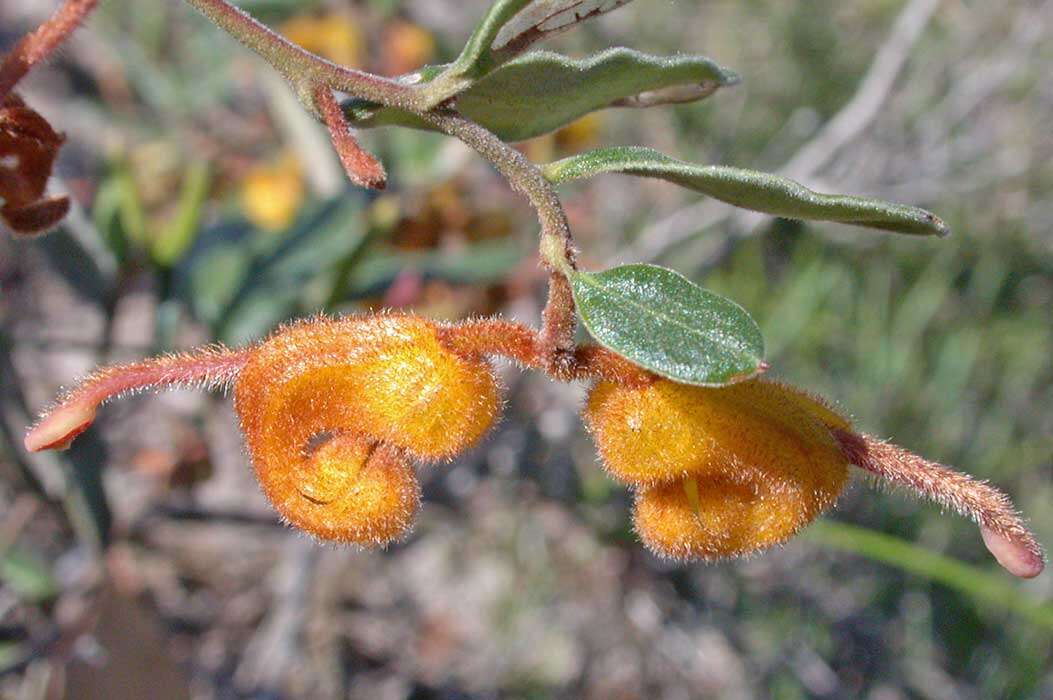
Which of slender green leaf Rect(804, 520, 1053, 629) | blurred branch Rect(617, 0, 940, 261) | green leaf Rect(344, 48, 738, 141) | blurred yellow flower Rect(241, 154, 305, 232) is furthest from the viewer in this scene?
blurred yellow flower Rect(241, 154, 305, 232)

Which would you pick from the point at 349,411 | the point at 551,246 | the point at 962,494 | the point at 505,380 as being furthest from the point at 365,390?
the point at 505,380

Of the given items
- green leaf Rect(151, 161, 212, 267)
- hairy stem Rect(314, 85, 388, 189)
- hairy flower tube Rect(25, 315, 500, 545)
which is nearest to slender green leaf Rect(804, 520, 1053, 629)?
hairy flower tube Rect(25, 315, 500, 545)

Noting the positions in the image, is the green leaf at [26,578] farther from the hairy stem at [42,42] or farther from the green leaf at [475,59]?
the green leaf at [475,59]

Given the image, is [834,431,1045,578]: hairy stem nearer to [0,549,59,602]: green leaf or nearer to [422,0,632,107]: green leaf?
[422,0,632,107]: green leaf

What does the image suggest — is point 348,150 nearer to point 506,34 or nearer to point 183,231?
point 506,34

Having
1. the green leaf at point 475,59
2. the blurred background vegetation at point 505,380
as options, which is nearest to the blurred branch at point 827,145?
the blurred background vegetation at point 505,380

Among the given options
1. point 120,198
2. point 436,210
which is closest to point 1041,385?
point 436,210
